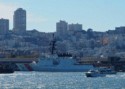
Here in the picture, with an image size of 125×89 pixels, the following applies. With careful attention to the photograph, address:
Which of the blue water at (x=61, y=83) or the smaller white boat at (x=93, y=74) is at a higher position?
the smaller white boat at (x=93, y=74)

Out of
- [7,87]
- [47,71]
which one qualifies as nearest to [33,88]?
[7,87]

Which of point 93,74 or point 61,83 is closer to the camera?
point 61,83

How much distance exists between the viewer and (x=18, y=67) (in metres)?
122

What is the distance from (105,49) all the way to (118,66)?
65.7 metres

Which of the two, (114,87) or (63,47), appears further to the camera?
(63,47)

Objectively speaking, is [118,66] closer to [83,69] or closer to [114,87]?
[83,69]

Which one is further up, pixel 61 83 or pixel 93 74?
pixel 93 74

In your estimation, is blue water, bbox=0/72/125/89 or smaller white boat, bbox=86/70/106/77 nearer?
blue water, bbox=0/72/125/89

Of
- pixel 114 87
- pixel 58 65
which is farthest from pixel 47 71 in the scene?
pixel 114 87

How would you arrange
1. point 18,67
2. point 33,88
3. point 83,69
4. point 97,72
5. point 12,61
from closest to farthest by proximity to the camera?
point 33,88
point 97,72
point 83,69
point 18,67
point 12,61

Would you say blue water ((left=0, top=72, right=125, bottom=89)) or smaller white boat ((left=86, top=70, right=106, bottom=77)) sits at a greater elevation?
smaller white boat ((left=86, top=70, right=106, bottom=77))

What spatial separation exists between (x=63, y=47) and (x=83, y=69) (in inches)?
3354

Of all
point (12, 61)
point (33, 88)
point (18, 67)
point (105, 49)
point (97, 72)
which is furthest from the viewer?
point (105, 49)

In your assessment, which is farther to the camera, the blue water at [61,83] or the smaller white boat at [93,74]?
the smaller white boat at [93,74]
